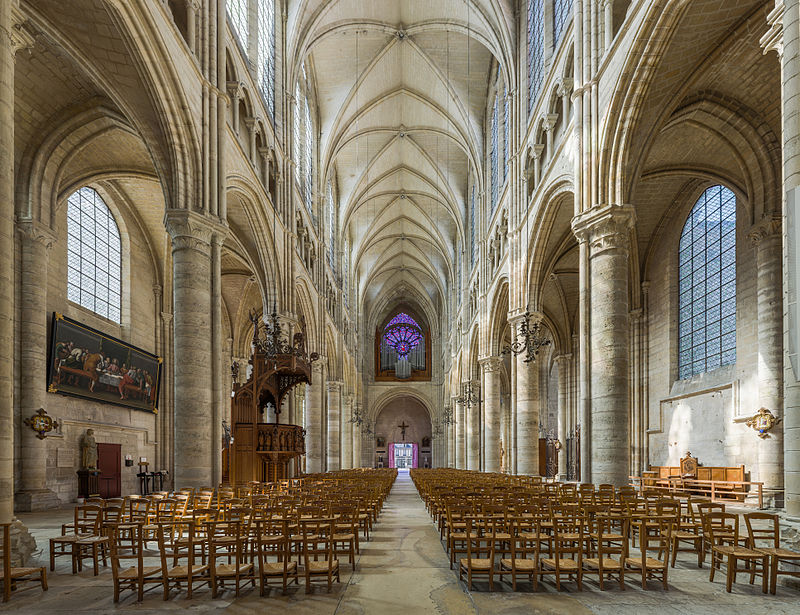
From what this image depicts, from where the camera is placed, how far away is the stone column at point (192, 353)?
13094 mm

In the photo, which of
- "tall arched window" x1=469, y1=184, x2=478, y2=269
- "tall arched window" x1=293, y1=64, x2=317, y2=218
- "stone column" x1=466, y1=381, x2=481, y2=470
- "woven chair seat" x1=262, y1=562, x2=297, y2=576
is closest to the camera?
"woven chair seat" x1=262, y1=562, x2=297, y2=576

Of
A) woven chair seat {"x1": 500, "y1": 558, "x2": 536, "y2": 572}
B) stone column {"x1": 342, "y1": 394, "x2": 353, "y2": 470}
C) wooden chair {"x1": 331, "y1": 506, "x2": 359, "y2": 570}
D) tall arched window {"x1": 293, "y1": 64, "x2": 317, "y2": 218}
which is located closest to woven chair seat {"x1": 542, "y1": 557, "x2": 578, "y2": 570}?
woven chair seat {"x1": 500, "y1": 558, "x2": 536, "y2": 572}

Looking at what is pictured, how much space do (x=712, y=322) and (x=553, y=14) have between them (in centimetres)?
1016

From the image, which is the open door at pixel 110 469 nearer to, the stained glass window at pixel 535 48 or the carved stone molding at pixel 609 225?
the carved stone molding at pixel 609 225

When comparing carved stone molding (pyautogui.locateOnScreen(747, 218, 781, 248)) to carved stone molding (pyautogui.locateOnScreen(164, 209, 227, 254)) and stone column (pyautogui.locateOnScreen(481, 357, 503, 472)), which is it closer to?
carved stone molding (pyautogui.locateOnScreen(164, 209, 227, 254))

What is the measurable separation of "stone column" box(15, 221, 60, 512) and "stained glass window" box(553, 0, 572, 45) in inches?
551

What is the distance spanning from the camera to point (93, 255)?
21.0 m

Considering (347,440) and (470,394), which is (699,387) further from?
(347,440)

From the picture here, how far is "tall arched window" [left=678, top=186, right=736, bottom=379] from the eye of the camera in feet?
64.5

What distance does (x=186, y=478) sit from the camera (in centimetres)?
1304

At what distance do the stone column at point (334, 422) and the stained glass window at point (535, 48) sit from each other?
22.0 meters

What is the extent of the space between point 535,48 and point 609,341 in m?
12.2

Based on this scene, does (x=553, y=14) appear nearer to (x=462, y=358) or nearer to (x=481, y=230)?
(x=481, y=230)

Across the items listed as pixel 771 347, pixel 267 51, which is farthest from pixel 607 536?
pixel 267 51
